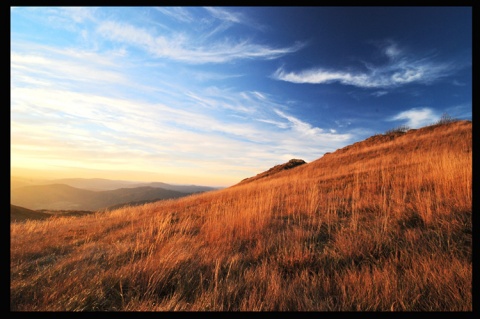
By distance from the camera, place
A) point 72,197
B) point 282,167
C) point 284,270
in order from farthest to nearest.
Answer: point 72,197 → point 282,167 → point 284,270

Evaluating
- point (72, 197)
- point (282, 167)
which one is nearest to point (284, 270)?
point (282, 167)

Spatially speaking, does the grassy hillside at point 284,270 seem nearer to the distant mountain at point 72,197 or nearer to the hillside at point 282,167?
the hillside at point 282,167

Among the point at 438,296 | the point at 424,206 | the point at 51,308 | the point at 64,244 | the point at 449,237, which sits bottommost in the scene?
the point at 64,244

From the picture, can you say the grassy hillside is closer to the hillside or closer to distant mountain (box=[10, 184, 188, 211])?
the hillside

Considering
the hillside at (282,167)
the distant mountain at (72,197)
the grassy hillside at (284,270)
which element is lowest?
the distant mountain at (72,197)

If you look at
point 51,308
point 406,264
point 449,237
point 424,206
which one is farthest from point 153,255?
point 424,206

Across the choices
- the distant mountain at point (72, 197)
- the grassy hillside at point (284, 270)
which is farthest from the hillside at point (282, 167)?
the distant mountain at point (72, 197)

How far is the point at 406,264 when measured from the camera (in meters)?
Result: 2.67

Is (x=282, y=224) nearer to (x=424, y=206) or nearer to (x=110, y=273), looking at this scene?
(x=424, y=206)

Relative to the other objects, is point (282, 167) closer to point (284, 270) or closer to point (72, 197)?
point (284, 270)

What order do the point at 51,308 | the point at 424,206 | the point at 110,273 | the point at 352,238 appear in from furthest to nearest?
the point at 424,206, the point at 352,238, the point at 110,273, the point at 51,308

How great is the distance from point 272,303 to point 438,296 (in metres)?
1.58

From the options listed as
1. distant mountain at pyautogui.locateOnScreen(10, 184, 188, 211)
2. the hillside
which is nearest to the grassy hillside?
the hillside

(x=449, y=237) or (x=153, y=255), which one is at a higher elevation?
(x=449, y=237)
